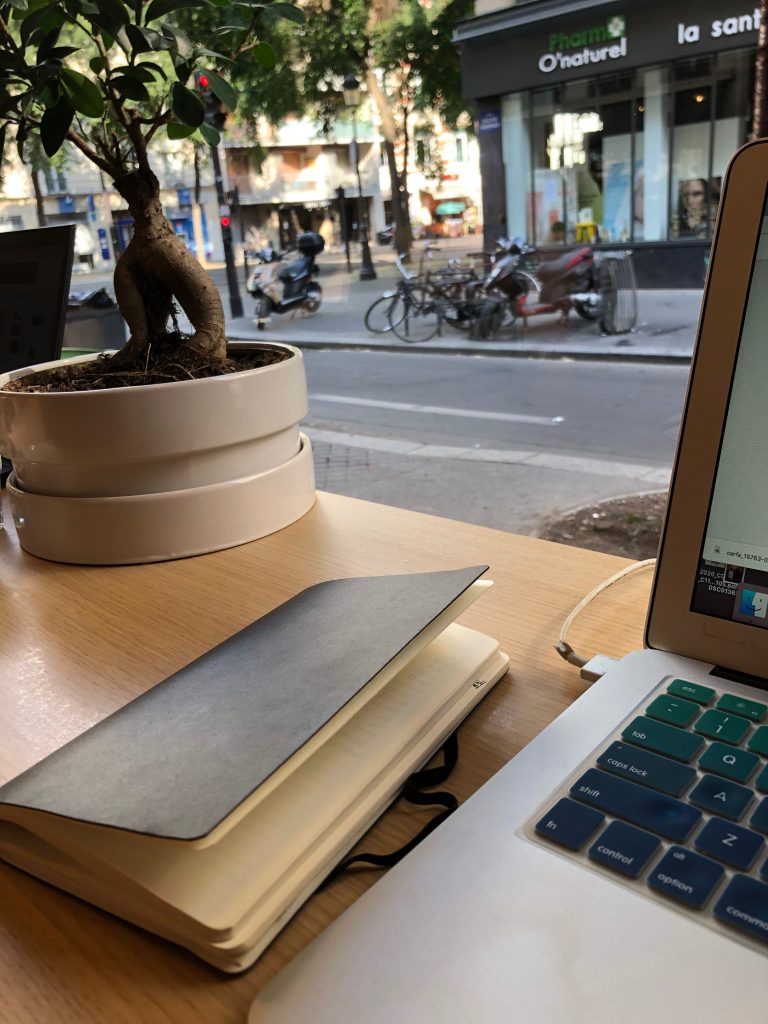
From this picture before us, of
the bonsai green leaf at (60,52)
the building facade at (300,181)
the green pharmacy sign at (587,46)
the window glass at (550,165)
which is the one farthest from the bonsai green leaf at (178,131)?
the green pharmacy sign at (587,46)

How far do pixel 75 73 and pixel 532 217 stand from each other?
4.71 metres

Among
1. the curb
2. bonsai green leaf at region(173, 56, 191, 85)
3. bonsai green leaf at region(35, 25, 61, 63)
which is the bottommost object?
the curb

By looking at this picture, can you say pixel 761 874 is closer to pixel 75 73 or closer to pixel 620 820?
pixel 620 820

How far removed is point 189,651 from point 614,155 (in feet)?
16.8

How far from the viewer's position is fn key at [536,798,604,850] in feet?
0.98

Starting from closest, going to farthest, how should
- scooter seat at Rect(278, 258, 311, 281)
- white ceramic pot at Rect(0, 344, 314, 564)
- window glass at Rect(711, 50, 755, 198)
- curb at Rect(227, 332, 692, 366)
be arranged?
white ceramic pot at Rect(0, 344, 314, 564), curb at Rect(227, 332, 692, 366), window glass at Rect(711, 50, 755, 198), scooter seat at Rect(278, 258, 311, 281)

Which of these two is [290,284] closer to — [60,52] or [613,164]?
[613,164]

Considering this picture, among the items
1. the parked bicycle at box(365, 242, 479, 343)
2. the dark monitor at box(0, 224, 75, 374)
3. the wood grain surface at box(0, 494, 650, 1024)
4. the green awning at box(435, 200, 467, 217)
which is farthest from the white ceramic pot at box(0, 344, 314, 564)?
the parked bicycle at box(365, 242, 479, 343)

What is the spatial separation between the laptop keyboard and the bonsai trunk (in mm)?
489

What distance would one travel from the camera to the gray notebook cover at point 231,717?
0.29 metres

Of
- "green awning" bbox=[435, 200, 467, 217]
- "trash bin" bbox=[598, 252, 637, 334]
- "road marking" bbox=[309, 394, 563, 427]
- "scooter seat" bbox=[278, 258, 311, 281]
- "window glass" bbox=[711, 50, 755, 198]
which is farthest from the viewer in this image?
"scooter seat" bbox=[278, 258, 311, 281]

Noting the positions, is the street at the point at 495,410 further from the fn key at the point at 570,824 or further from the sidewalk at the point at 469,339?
the fn key at the point at 570,824

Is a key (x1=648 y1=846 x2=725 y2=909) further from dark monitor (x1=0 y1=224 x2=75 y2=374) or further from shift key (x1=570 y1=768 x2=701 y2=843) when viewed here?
dark monitor (x1=0 y1=224 x2=75 y2=374)

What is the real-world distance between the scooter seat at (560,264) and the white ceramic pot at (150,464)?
3489mm
